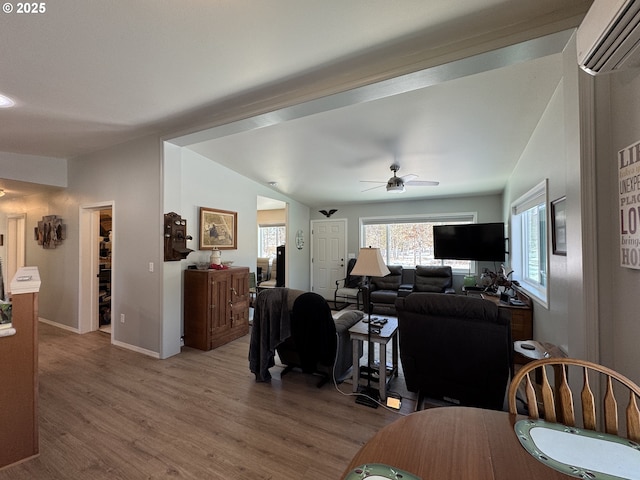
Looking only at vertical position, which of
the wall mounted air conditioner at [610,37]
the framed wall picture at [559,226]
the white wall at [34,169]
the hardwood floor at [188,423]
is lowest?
the hardwood floor at [188,423]

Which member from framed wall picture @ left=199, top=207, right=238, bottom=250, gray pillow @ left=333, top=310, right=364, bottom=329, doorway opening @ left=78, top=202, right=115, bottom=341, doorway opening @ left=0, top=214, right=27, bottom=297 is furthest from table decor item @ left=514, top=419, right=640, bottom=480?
doorway opening @ left=0, top=214, right=27, bottom=297

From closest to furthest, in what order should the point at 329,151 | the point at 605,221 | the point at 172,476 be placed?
the point at 605,221 < the point at 172,476 < the point at 329,151

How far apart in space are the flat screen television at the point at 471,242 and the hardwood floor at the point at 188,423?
3.24 meters

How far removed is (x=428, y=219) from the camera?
6242 millimetres

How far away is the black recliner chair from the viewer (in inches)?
77.1

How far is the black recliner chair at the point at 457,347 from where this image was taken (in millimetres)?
1958

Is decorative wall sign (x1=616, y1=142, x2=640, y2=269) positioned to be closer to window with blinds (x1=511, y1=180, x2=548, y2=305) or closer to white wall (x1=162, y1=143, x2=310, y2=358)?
window with blinds (x1=511, y1=180, x2=548, y2=305)

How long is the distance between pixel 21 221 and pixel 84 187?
326cm

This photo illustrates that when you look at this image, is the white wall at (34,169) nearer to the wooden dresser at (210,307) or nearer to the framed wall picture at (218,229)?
the framed wall picture at (218,229)

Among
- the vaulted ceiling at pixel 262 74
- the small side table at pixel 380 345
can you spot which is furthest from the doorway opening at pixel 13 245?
the small side table at pixel 380 345

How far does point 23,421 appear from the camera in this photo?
1.83m

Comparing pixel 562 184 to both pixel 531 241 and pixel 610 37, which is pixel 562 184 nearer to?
pixel 610 37

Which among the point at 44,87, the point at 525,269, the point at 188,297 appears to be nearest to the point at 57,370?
the point at 188,297

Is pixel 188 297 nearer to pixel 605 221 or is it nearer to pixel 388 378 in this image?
pixel 388 378
